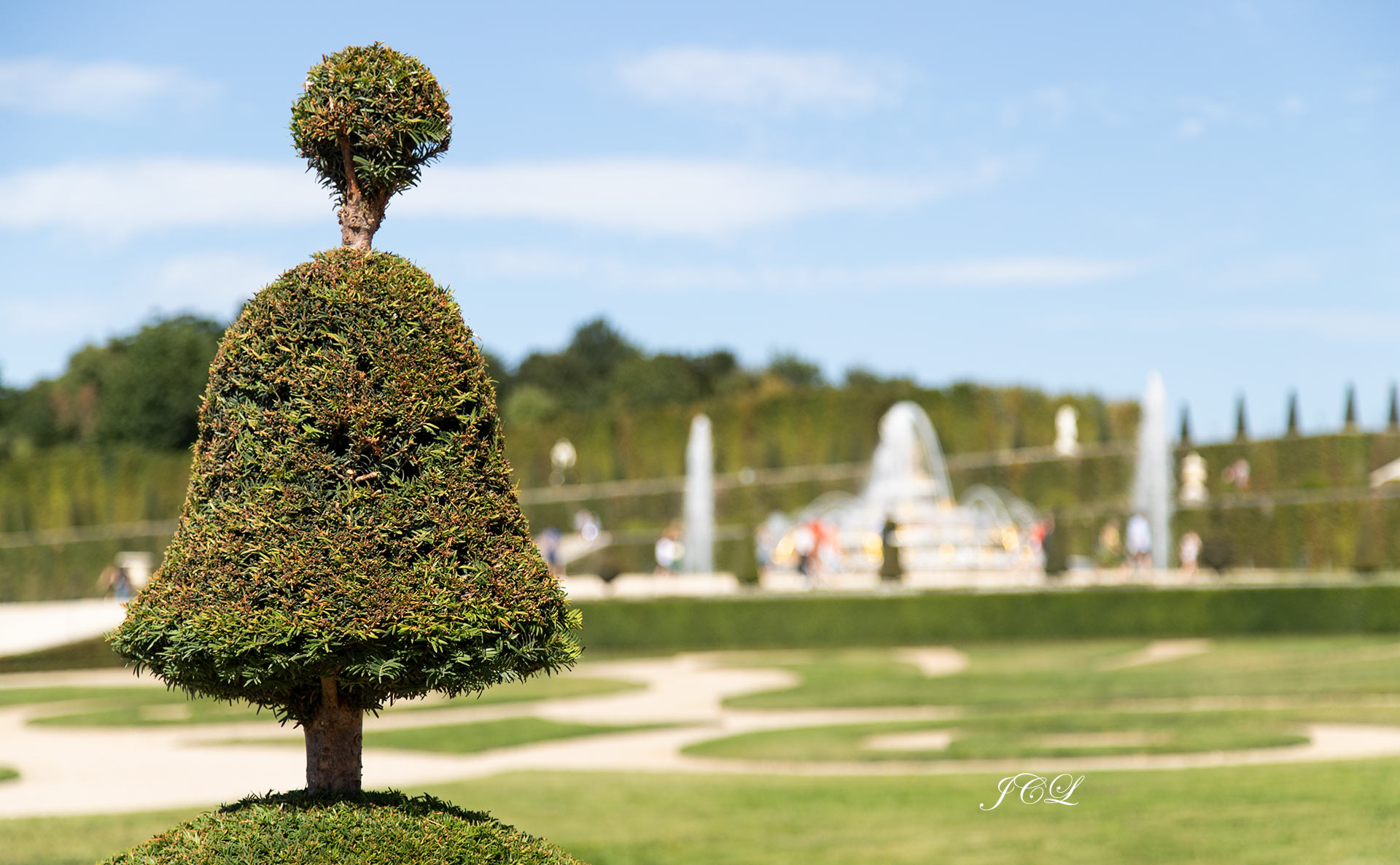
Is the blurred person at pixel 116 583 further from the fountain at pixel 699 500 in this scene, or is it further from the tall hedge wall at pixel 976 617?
the fountain at pixel 699 500

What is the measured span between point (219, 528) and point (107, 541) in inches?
1867

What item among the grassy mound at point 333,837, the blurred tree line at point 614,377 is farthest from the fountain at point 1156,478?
the blurred tree line at point 614,377

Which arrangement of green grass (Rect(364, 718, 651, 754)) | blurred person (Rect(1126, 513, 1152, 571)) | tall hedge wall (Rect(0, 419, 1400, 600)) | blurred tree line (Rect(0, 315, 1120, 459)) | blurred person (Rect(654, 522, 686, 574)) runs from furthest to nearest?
1. blurred tree line (Rect(0, 315, 1120, 459))
2. blurred person (Rect(654, 522, 686, 574))
3. tall hedge wall (Rect(0, 419, 1400, 600))
4. blurred person (Rect(1126, 513, 1152, 571))
5. green grass (Rect(364, 718, 651, 754))

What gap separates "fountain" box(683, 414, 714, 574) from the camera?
145ft

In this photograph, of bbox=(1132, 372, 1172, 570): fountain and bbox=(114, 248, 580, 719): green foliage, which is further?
bbox=(1132, 372, 1172, 570): fountain

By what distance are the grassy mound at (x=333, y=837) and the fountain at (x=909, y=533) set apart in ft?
87.0

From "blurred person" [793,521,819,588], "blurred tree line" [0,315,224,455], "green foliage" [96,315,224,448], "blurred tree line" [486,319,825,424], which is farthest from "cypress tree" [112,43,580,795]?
"blurred tree line" [486,319,825,424]

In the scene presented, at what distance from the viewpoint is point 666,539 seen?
38.6 metres

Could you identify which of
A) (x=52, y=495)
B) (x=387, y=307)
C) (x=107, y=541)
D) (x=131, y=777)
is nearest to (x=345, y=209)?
(x=387, y=307)

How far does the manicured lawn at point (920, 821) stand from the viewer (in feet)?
32.8

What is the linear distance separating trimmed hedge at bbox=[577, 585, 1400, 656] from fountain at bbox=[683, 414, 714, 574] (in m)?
14.4

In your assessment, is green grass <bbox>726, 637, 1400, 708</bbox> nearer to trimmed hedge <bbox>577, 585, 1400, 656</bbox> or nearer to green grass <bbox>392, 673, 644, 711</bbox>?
trimmed hedge <bbox>577, 585, 1400, 656</bbox>

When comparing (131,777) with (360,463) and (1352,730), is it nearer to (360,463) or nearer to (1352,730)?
(360,463)

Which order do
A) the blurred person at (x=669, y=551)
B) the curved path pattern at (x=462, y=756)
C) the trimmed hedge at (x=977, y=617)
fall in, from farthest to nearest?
the blurred person at (x=669, y=551) → the trimmed hedge at (x=977, y=617) → the curved path pattern at (x=462, y=756)
